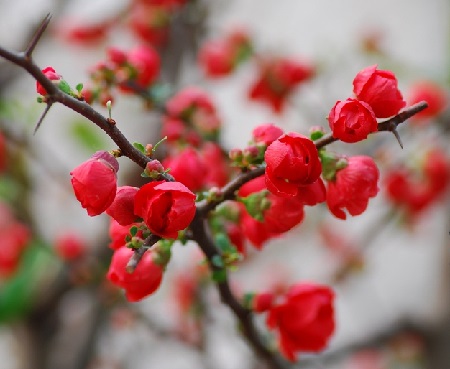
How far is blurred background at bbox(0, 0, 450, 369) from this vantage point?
938mm

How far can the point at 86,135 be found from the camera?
1000mm

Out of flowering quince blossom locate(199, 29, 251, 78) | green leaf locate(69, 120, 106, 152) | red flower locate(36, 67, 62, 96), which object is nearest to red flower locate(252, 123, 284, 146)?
red flower locate(36, 67, 62, 96)

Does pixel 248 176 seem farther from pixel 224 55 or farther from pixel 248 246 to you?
pixel 248 246

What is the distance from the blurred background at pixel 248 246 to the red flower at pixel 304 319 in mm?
259

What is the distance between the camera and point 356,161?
364mm

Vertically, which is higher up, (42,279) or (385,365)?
(42,279)

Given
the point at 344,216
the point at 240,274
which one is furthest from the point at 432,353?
the point at 344,216

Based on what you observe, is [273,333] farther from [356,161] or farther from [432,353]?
[432,353]

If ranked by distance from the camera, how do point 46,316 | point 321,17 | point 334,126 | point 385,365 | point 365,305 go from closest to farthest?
point 334,126 < point 46,316 < point 385,365 < point 365,305 < point 321,17

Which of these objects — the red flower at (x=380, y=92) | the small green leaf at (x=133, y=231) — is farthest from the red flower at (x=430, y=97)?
the small green leaf at (x=133, y=231)

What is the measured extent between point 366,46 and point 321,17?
0.57 meters

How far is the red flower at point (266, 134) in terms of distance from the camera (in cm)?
37

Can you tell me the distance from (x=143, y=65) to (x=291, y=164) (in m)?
0.31

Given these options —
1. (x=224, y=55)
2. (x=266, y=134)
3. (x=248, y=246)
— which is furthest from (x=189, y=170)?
(x=248, y=246)
